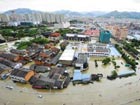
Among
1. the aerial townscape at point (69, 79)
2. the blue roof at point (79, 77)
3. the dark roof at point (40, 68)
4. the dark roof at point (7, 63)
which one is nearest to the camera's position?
the aerial townscape at point (69, 79)

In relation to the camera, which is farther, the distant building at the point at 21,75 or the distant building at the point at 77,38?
the distant building at the point at 77,38

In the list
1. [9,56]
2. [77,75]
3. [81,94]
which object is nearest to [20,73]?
[77,75]

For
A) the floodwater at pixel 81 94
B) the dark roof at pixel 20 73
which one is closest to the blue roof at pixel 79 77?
the floodwater at pixel 81 94

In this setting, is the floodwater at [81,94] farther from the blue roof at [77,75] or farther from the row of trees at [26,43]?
the row of trees at [26,43]

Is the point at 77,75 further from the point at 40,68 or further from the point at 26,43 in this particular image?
the point at 26,43

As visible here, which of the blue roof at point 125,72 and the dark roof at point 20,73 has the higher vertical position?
the dark roof at point 20,73

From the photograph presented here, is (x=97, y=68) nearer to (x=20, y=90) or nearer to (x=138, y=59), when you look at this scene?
(x=138, y=59)

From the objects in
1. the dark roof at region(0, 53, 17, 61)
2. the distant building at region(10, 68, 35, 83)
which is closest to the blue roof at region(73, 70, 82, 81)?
the distant building at region(10, 68, 35, 83)

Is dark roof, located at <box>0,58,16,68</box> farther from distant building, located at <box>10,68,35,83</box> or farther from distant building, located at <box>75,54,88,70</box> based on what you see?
distant building, located at <box>75,54,88,70</box>
